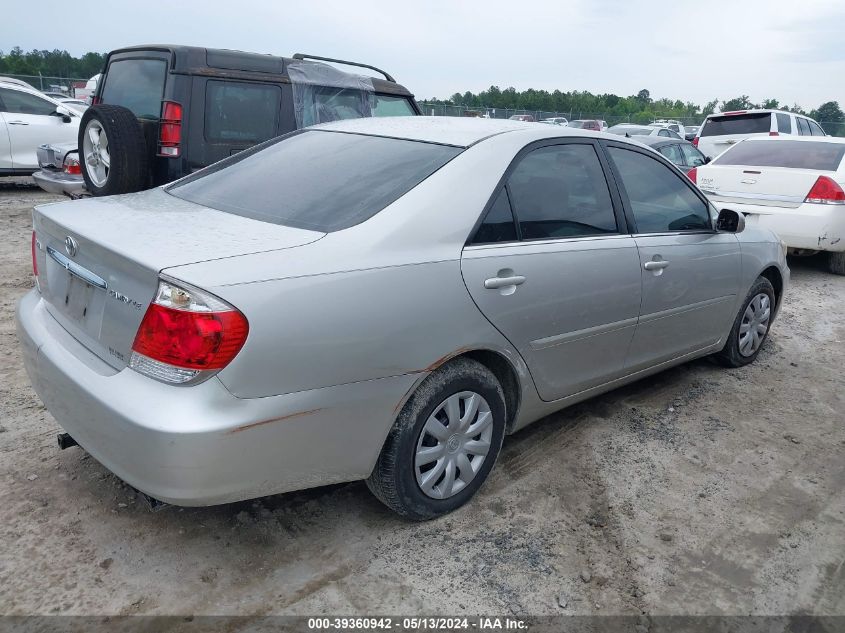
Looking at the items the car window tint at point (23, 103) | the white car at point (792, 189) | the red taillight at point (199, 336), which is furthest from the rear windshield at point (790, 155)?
the car window tint at point (23, 103)

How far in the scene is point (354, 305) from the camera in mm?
2369

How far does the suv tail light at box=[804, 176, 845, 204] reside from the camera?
721 centimetres

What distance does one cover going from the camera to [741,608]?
8.20 feet

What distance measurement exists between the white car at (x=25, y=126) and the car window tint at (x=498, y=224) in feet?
33.5

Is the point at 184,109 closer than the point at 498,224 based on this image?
No

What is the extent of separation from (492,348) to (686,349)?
184 cm

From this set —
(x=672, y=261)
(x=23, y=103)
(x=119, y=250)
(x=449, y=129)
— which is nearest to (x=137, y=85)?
(x=449, y=129)

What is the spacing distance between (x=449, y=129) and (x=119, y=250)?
1.59 meters

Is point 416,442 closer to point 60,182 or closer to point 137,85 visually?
point 137,85

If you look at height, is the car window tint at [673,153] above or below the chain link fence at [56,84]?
above

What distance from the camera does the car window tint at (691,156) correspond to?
12.8 m

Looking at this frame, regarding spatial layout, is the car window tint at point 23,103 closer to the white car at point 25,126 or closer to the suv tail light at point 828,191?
the white car at point 25,126

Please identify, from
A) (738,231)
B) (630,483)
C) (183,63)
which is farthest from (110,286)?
(183,63)

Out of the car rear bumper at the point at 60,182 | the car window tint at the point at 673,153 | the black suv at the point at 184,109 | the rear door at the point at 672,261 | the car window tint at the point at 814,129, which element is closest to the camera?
the rear door at the point at 672,261
